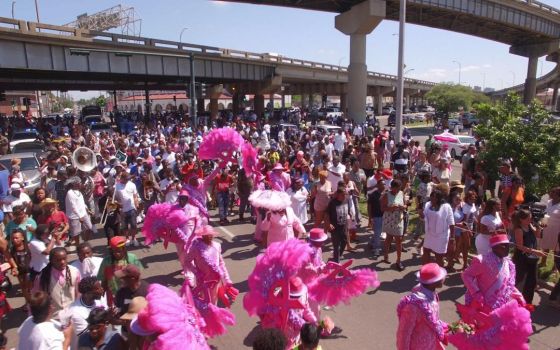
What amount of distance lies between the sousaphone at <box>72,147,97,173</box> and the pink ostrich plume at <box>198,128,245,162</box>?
442cm

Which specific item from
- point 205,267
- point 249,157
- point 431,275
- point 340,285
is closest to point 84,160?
point 249,157

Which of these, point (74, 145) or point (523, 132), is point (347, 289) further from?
point (74, 145)

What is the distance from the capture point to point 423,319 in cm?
367

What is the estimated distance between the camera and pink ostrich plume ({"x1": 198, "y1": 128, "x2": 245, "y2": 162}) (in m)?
8.05

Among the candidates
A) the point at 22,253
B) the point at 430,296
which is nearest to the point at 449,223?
the point at 430,296

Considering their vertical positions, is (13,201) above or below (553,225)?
above

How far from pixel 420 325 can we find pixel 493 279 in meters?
1.20

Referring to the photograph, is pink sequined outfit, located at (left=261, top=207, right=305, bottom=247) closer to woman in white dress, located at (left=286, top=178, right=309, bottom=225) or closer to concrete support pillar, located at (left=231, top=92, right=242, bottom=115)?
woman in white dress, located at (left=286, top=178, right=309, bottom=225)

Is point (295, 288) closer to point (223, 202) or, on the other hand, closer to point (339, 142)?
point (223, 202)

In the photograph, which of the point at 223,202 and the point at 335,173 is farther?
the point at 223,202

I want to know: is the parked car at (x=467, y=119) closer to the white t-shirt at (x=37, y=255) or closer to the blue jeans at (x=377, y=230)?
the blue jeans at (x=377, y=230)

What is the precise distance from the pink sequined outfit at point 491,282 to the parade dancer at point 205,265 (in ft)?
9.55

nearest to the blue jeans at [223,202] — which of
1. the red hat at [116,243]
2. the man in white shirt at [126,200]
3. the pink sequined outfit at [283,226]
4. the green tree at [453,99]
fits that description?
the man in white shirt at [126,200]

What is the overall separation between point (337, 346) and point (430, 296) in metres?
1.94
